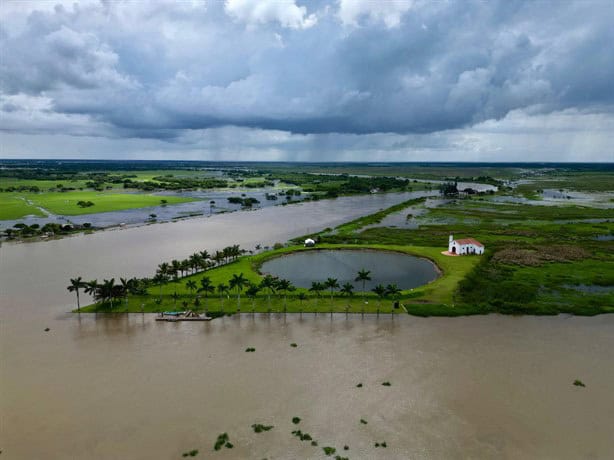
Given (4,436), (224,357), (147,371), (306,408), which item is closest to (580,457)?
(306,408)

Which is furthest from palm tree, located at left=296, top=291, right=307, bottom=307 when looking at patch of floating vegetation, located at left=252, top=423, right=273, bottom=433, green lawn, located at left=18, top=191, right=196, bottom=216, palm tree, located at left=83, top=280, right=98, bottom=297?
green lawn, located at left=18, top=191, right=196, bottom=216

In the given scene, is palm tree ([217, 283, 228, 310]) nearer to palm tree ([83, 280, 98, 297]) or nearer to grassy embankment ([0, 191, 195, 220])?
palm tree ([83, 280, 98, 297])

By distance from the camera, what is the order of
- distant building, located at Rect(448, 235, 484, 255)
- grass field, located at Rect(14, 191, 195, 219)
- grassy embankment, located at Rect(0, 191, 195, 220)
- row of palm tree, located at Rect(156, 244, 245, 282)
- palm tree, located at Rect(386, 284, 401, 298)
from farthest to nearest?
grass field, located at Rect(14, 191, 195, 219)
grassy embankment, located at Rect(0, 191, 195, 220)
distant building, located at Rect(448, 235, 484, 255)
row of palm tree, located at Rect(156, 244, 245, 282)
palm tree, located at Rect(386, 284, 401, 298)

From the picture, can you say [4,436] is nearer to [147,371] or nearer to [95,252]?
[147,371]

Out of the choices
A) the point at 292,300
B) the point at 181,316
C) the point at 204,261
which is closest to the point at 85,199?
the point at 204,261

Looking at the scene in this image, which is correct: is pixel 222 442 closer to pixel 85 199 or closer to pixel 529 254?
pixel 529 254

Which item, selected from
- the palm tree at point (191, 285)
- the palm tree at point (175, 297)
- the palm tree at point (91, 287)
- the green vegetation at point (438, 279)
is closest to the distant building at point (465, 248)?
the green vegetation at point (438, 279)
